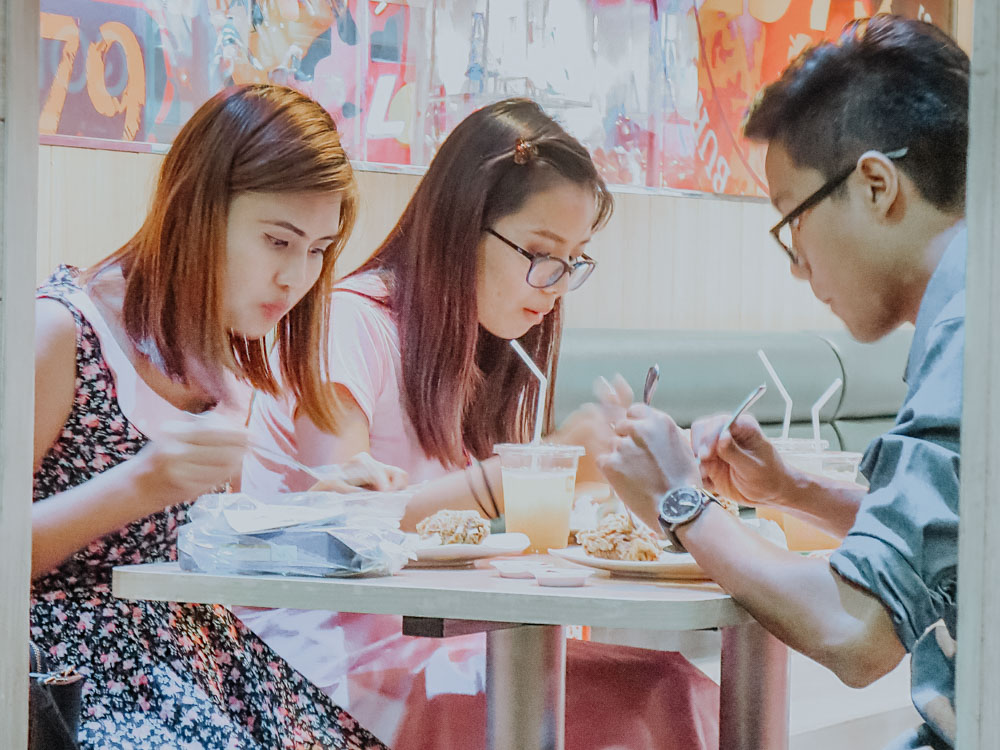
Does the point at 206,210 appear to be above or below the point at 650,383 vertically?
above

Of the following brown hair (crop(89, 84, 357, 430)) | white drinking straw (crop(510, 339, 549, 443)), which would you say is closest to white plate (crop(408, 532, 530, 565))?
white drinking straw (crop(510, 339, 549, 443))

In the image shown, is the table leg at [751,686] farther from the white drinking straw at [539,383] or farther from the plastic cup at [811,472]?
the white drinking straw at [539,383]

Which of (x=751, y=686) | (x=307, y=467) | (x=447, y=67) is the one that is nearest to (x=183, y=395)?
(x=307, y=467)

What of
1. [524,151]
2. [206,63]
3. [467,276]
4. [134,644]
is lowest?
[134,644]

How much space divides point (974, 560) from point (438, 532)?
800mm

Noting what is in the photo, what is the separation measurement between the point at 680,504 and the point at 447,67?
100cm

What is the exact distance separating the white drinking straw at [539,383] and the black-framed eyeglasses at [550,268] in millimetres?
121

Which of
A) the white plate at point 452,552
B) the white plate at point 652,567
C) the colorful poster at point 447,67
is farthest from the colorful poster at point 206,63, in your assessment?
the white plate at point 652,567

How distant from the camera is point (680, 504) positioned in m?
1.69

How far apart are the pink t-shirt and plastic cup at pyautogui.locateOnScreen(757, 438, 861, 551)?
627 mm

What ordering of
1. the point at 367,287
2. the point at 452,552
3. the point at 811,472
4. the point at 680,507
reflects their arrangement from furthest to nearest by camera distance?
the point at 367,287, the point at 811,472, the point at 452,552, the point at 680,507

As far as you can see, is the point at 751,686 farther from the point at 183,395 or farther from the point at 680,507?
the point at 183,395

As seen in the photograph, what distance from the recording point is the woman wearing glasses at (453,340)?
86.6 inches

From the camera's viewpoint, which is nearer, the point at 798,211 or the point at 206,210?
the point at 798,211
